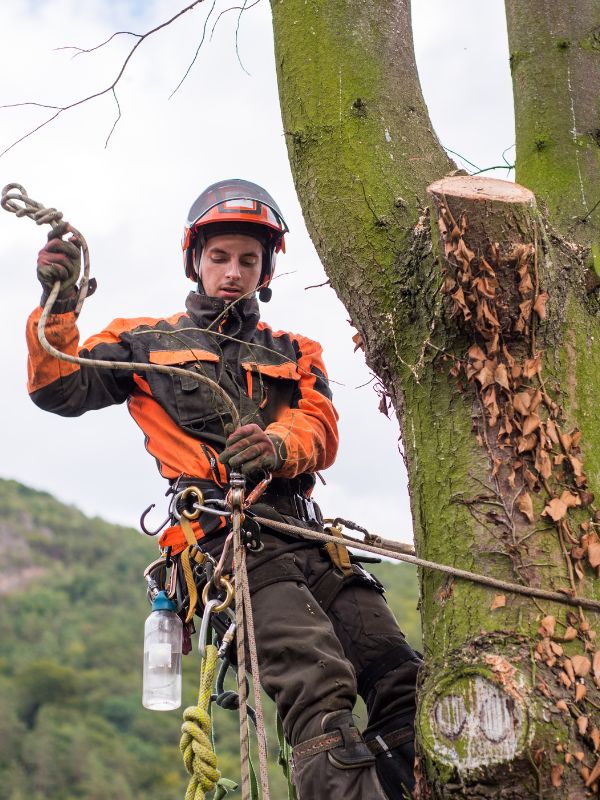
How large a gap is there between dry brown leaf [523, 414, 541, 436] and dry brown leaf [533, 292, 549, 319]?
0.78ft

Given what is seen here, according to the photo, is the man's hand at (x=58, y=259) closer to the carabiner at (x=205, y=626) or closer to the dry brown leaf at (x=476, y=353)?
the carabiner at (x=205, y=626)

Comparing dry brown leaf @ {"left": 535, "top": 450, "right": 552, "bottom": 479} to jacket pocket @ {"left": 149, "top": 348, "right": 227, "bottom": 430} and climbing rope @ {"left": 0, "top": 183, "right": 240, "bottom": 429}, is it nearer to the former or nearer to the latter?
climbing rope @ {"left": 0, "top": 183, "right": 240, "bottom": 429}

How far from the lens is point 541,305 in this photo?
8.98ft

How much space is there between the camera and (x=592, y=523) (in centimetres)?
270

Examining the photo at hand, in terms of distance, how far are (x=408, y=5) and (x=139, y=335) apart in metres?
1.30

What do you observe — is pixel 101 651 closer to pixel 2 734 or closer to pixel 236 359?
pixel 2 734

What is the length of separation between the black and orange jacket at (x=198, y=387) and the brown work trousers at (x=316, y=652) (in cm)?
28

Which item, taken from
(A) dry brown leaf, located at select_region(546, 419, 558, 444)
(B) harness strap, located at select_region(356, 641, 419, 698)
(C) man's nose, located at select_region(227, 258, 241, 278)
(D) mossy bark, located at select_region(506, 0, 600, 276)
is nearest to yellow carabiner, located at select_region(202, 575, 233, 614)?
(B) harness strap, located at select_region(356, 641, 419, 698)

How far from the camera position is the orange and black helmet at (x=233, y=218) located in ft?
13.0

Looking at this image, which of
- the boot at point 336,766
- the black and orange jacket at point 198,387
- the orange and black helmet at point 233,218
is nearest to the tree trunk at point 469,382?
the boot at point 336,766

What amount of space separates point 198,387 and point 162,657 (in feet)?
2.66

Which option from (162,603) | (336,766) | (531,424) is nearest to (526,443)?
(531,424)

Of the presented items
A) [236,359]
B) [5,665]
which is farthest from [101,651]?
[236,359]

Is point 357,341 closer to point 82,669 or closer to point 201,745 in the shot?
point 201,745
